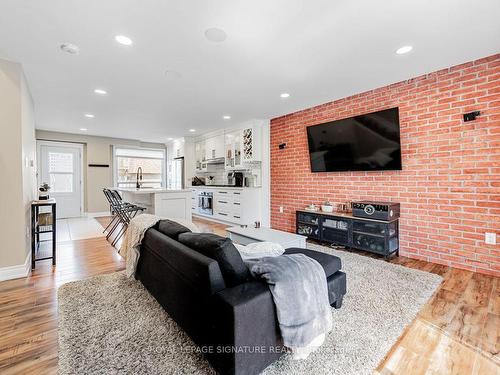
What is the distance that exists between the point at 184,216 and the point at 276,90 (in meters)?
2.81

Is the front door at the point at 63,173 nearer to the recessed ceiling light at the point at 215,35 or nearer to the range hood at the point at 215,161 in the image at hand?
the range hood at the point at 215,161

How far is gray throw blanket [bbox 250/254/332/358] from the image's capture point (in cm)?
127

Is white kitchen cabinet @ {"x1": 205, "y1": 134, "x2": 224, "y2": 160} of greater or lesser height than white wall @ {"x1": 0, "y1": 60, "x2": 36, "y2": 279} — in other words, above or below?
above

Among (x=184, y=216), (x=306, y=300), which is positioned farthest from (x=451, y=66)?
(x=184, y=216)

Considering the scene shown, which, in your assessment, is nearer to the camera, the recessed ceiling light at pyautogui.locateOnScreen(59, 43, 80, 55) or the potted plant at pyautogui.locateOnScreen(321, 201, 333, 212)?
Answer: the recessed ceiling light at pyautogui.locateOnScreen(59, 43, 80, 55)

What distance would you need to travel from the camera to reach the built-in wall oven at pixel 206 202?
6.40m

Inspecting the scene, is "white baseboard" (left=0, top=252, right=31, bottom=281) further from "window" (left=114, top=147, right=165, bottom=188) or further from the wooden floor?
"window" (left=114, top=147, right=165, bottom=188)

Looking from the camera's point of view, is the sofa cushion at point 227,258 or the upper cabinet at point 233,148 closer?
the sofa cushion at point 227,258

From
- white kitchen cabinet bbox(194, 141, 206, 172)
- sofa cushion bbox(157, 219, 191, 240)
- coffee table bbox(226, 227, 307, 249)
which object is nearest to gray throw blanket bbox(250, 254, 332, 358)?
sofa cushion bbox(157, 219, 191, 240)

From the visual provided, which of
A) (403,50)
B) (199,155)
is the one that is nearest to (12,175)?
(403,50)

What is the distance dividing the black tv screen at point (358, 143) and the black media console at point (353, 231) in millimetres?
820

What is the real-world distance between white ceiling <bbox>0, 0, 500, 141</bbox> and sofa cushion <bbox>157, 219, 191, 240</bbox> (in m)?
1.76

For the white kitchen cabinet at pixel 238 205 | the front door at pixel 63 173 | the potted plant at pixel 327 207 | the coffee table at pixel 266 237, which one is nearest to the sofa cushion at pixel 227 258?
the coffee table at pixel 266 237

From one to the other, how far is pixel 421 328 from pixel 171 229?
2.06 metres
